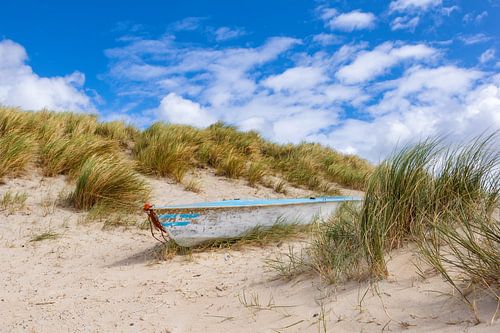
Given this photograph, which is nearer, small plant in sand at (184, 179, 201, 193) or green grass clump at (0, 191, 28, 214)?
green grass clump at (0, 191, 28, 214)

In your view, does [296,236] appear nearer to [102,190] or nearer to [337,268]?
[337,268]

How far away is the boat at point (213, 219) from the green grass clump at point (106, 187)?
6.86ft

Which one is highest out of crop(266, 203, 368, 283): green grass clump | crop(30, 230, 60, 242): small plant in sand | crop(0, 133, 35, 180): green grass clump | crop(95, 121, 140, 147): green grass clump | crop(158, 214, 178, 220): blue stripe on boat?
crop(95, 121, 140, 147): green grass clump

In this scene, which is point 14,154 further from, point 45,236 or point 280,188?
point 280,188

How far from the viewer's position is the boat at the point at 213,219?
4.75m

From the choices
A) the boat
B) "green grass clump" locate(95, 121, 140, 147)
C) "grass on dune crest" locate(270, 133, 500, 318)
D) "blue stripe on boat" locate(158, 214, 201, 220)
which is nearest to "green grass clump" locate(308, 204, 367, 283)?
"grass on dune crest" locate(270, 133, 500, 318)

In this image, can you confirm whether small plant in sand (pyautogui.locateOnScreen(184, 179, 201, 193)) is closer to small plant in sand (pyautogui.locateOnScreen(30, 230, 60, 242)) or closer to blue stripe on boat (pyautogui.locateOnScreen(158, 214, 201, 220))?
small plant in sand (pyautogui.locateOnScreen(30, 230, 60, 242))

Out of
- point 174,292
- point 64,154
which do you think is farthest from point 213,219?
point 64,154

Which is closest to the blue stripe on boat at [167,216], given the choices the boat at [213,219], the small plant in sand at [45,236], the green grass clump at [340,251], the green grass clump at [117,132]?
the boat at [213,219]

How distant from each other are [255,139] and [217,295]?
9.46 meters

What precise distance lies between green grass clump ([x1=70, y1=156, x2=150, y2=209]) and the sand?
377 mm

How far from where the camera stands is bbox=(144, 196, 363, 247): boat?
475 centimetres

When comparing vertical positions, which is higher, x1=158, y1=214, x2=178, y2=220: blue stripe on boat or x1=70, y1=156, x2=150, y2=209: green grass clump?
x1=70, y1=156, x2=150, y2=209: green grass clump

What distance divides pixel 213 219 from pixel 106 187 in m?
2.73
